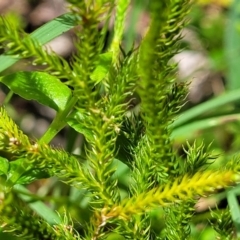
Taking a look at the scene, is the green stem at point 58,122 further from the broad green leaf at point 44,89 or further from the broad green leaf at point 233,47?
the broad green leaf at point 233,47

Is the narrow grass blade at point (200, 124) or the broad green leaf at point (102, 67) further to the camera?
the narrow grass blade at point (200, 124)

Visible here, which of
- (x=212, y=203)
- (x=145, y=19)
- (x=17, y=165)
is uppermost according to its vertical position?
(x=17, y=165)

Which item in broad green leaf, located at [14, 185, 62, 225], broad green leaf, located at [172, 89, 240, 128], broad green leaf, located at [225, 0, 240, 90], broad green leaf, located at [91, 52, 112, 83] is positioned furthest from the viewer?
broad green leaf, located at [225, 0, 240, 90]

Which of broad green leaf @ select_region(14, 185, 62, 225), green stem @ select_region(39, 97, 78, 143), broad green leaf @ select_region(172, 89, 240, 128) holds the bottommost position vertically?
broad green leaf @ select_region(14, 185, 62, 225)

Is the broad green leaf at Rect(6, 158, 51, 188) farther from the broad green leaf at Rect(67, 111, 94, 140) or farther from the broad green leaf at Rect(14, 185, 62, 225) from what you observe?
the broad green leaf at Rect(14, 185, 62, 225)

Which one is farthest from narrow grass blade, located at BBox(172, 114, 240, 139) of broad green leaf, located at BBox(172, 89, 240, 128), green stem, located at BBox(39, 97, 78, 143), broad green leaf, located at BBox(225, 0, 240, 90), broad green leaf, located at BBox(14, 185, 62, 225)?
green stem, located at BBox(39, 97, 78, 143)

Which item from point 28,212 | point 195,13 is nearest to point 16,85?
point 28,212

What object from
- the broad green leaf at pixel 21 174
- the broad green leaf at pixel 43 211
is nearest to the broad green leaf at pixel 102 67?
the broad green leaf at pixel 21 174

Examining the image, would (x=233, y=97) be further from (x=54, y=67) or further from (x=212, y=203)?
(x=54, y=67)
